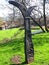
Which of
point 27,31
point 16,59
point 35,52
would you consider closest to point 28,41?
point 27,31

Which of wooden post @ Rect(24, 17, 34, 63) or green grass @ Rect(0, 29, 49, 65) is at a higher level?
wooden post @ Rect(24, 17, 34, 63)

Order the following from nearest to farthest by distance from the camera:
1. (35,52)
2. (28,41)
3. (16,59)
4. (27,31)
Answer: (27,31) < (28,41) < (16,59) < (35,52)

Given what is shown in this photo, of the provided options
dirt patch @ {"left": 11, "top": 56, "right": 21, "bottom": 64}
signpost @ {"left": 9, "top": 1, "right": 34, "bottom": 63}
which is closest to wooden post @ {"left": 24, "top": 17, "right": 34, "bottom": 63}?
signpost @ {"left": 9, "top": 1, "right": 34, "bottom": 63}

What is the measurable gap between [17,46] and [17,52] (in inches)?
69.8

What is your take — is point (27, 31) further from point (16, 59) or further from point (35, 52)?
point (35, 52)

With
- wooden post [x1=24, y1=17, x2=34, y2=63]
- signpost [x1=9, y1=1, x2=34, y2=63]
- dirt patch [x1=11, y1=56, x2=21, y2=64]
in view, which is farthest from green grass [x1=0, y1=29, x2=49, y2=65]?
signpost [x1=9, y1=1, x2=34, y2=63]

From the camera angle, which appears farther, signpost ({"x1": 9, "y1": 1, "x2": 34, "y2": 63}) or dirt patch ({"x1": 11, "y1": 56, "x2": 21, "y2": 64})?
dirt patch ({"x1": 11, "y1": 56, "x2": 21, "y2": 64})

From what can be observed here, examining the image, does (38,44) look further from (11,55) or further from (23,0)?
A: (23,0)

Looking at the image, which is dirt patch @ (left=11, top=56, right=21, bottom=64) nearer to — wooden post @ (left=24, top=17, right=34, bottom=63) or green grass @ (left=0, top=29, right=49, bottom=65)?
green grass @ (left=0, top=29, right=49, bottom=65)

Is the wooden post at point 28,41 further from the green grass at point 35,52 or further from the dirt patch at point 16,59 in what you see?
the dirt patch at point 16,59

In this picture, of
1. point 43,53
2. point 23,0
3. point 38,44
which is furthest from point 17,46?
point 23,0

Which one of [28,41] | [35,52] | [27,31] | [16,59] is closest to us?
[27,31]

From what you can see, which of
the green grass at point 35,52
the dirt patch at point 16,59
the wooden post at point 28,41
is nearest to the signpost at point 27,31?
the wooden post at point 28,41

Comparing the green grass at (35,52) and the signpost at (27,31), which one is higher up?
the signpost at (27,31)
